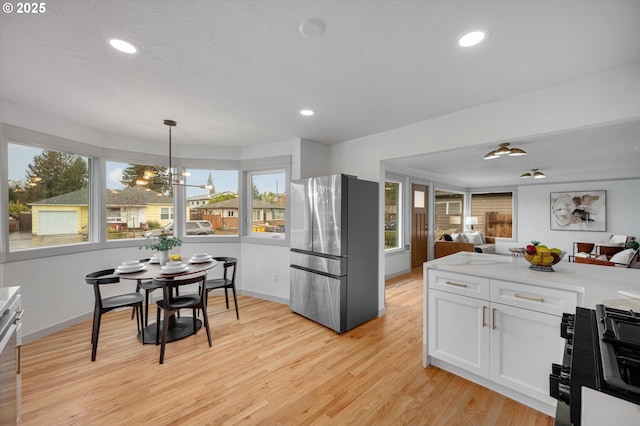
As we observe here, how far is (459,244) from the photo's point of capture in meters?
6.86

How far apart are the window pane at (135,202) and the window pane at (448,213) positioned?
22.6 feet

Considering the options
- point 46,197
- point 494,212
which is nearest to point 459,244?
point 494,212

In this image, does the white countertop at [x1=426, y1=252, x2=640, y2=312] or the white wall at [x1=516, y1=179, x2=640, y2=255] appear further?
the white wall at [x1=516, y1=179, x2=640, y2=255]

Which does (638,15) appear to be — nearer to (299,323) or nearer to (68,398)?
(299,323)

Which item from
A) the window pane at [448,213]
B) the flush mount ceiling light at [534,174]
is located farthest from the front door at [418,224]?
the flush mount ceiling light at [534,174]

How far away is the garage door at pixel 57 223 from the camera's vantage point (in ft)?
10.2

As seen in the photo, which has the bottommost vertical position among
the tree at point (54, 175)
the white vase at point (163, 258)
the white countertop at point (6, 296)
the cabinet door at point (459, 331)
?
the cabinet door at point (459, 331)

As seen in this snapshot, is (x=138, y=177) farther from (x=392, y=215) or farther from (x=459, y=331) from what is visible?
(x=392, y=215)

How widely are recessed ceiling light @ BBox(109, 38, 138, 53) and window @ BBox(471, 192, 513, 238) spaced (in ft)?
32.4

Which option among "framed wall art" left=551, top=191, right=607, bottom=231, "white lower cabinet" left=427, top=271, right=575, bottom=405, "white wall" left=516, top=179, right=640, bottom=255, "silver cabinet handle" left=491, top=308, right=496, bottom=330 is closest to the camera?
"white lower cabinet" left=427, top=271, right=575, bottom=405

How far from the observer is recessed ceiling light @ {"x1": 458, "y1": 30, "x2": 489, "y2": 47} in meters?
1.57

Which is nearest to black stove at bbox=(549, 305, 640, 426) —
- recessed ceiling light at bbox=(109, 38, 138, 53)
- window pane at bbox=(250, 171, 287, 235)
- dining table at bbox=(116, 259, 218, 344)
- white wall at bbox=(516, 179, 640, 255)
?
recessed ceiling light at bbox=(109, 38, 138, 53)

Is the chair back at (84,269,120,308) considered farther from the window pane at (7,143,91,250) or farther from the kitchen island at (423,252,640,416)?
the kitchen island at (423,252,640,416)

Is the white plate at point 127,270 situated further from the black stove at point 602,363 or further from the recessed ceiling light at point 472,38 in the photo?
the recessed ceiling light at point 472,38
